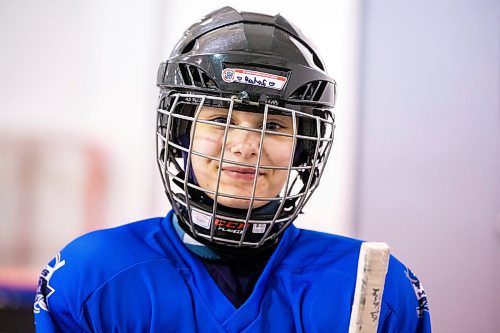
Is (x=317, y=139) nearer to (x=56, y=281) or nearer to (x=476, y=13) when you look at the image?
(x=56, y=281)

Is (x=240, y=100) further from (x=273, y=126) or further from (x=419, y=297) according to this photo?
(x=419, y=297)

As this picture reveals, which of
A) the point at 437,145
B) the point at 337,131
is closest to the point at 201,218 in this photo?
the point at 337,131

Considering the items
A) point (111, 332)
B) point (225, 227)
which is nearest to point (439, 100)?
point (225, 227)

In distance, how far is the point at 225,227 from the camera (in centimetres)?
83

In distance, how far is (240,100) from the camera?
0.80 m

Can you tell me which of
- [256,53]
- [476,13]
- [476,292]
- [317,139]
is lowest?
[476,292]

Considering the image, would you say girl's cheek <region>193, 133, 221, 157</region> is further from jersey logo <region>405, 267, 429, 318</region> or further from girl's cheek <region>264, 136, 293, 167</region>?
jersey logo <region>405, 267, 429, 318</region>

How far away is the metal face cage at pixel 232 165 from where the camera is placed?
0.79 meters

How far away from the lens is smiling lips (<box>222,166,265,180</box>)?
817mm

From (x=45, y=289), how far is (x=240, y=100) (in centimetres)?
39

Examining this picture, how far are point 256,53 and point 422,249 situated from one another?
70 centimetres

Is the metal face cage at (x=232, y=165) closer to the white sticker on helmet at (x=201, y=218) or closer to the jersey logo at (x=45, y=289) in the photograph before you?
the white sticker on helmet at (x=201, y=218)

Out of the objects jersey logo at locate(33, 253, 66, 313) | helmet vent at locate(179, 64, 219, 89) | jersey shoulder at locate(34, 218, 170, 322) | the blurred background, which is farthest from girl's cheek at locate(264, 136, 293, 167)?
the blurred background

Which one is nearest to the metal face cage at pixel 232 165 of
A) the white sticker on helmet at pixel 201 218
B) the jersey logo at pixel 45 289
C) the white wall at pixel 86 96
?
the white sticker on helmet at pixel 201 218
